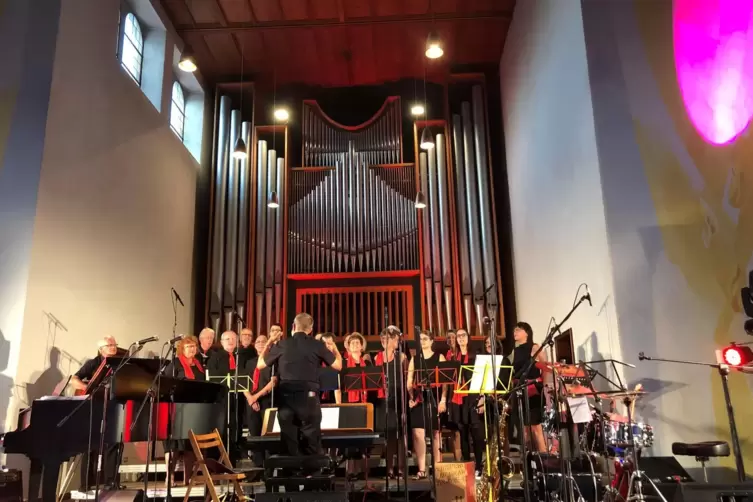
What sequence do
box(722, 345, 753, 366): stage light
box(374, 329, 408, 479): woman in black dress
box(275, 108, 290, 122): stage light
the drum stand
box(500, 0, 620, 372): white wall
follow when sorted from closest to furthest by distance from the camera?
the drum stand
box(722, 345, 753, 366): stage light
box(374, 329, 408, 479): woman in black dress
box(500, 0, 620, 372): white wall
box(275, 108, 290, 122): stage light

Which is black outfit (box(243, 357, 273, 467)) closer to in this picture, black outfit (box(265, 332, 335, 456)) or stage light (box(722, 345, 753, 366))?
black outfit (box(265, 332, 335, 456))

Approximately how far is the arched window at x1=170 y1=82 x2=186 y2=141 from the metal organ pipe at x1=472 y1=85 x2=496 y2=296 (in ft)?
15.9

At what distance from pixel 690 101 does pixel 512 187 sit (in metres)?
3.76

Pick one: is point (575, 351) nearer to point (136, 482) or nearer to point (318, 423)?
point (318, 423)

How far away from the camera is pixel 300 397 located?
17.0 feet

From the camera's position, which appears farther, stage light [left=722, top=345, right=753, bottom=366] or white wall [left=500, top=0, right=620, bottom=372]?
white wall [left=500, top=0, right=620, bottom=372]

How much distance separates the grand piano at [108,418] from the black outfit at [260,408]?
36.8 inches

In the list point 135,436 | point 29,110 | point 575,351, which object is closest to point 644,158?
point 575,351

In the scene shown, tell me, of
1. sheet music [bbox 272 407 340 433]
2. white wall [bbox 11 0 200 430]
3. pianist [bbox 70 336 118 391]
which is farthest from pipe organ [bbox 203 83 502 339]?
sheet music [bbox 272 407 340 433]

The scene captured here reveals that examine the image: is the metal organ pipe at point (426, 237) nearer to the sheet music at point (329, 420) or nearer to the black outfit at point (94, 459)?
the sheet music at point (329, 420)

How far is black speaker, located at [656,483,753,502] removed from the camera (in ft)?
14.1

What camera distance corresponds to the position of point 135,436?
4.82m

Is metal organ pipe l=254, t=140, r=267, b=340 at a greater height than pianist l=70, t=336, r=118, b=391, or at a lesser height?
greater

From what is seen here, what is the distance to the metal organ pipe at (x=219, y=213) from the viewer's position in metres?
9.71
